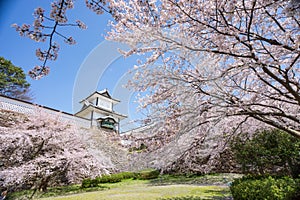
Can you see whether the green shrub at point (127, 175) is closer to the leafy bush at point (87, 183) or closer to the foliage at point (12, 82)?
the leafy bush at point (87, 183)

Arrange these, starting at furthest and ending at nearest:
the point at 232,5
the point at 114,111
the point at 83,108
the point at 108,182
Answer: the point at 114,111 < the point at 83,108 < the point at 108,182 < the point at 232,5

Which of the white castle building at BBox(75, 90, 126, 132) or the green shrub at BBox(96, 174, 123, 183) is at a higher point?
A: the white castle building at BBox(75, 90, 126, 132)

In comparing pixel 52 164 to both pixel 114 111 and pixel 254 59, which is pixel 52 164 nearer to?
pixel 254 59

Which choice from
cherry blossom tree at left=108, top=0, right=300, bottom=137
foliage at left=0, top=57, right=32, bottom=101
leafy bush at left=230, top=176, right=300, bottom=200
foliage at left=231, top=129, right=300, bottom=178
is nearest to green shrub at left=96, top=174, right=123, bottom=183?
foliage at left=231, top=129, right=300, bottom=178

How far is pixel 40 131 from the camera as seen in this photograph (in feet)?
23.3

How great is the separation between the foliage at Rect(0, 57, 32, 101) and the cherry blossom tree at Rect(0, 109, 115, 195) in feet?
31.4

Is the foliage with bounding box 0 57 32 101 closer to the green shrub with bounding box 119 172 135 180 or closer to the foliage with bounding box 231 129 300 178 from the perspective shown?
the green shrub with bounding box 119 172 135 180

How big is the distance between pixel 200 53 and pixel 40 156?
6.66 m

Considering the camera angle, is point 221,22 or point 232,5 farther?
point 221,22

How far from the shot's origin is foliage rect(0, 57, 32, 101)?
14.9 meters

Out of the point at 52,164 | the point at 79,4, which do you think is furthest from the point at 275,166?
the point at 52,164

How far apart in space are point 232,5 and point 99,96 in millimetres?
16342

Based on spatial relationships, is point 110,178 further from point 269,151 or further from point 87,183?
point 269,151

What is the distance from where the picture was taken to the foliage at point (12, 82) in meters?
14.9
